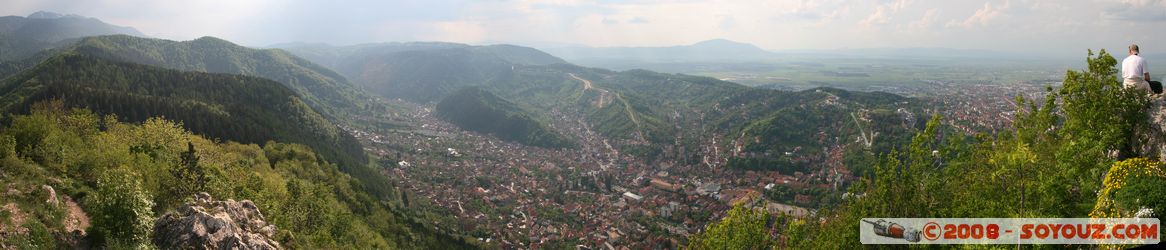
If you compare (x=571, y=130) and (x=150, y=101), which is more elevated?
(x=150, y=101)

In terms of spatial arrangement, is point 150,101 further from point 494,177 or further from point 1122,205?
point 1122,205

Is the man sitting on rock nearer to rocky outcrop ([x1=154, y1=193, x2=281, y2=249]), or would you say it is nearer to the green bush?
rocky outcrop ([x1=154, y1=193, x2=281, y2=249])

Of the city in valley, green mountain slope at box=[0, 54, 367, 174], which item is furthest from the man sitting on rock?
green mountain slope at box=[0, 54, 367, 174]

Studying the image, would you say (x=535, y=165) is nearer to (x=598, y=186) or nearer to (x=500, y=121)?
(x=598, y=186)

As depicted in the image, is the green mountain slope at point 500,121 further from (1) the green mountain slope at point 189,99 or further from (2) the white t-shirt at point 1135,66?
(2) the white t-shirt at point 1135,66

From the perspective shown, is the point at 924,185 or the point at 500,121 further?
the point at 500,121

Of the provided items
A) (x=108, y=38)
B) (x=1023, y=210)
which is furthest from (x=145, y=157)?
(x=108, y=38)

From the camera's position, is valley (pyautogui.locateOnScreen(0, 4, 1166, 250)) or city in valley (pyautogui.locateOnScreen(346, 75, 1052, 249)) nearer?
valley (pyautogui.locateOnScreen(0, 4, 1166, 250))

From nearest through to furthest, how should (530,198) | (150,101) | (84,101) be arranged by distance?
(84,101), (150,101), (530,198)
